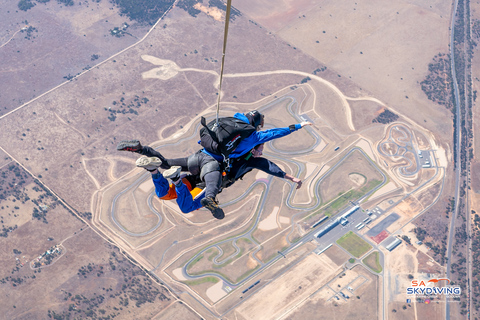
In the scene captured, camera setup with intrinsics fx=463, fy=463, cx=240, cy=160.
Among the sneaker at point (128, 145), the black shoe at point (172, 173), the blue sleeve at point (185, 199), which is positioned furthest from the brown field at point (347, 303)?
the black shoe at point (172, 173)

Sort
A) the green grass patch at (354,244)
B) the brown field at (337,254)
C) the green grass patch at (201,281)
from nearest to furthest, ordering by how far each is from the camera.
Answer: the green grass patch at (201,281), the brown field at (337,254), the green grass patch at (354,244)

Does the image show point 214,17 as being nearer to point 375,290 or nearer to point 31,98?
point 31,98

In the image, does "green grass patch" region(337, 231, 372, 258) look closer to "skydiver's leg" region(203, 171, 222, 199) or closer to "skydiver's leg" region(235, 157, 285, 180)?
"skydiver's leg" region(235, 157, 285, 180)

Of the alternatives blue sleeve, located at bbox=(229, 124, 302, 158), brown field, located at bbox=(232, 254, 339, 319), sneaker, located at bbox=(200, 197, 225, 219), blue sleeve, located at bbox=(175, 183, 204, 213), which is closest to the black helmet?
blue sleeve, located at bbox=(229, 124, 302, 158)

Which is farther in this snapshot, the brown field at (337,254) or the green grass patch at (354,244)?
the green grass patch at (354,244)

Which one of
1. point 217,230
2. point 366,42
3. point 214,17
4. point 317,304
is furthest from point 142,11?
point 317,304

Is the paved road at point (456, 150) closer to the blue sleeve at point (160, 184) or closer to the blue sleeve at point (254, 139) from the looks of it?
the blue sleeve at point (254, 139)
